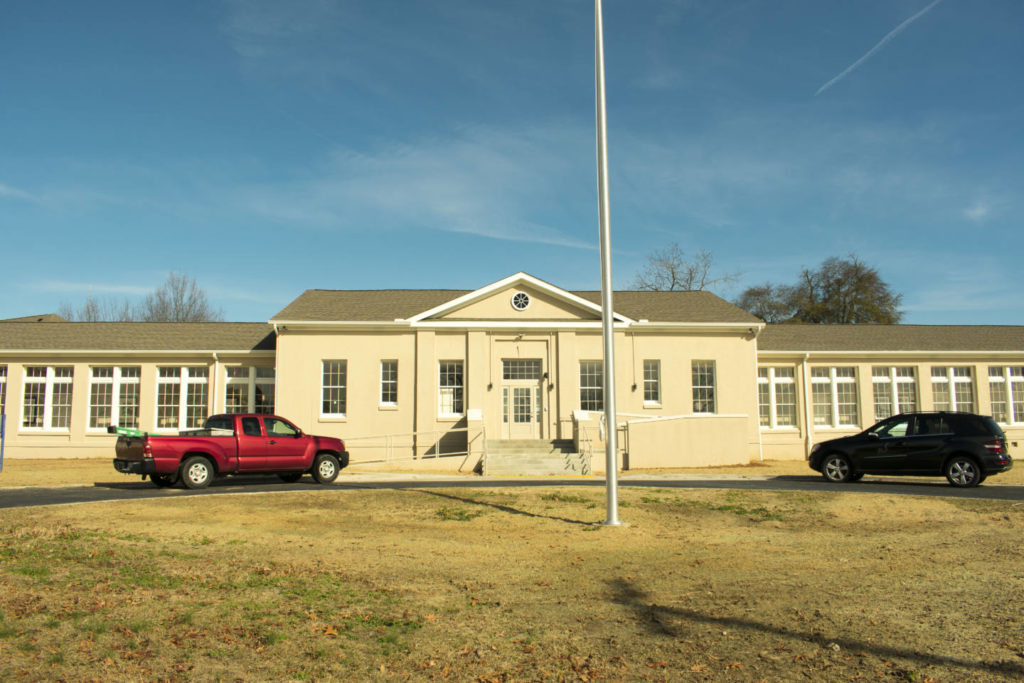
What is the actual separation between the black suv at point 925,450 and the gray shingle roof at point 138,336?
19908mm

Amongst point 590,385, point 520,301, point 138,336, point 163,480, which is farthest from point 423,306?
point 163,480

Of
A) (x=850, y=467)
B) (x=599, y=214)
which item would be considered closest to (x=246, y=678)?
(x=599, y=214)

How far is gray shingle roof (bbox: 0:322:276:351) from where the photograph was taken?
2842 centimetres

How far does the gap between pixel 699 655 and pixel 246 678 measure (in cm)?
328

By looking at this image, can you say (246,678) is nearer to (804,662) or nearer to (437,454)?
(804,662)

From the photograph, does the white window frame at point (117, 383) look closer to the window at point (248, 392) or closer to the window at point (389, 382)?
the window at point (248, 392)

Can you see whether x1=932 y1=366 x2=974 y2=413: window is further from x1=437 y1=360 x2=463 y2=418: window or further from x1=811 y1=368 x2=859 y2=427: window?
x1=437 y1=360 x2=463 y2=418: window

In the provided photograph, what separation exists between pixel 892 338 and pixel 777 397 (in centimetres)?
570

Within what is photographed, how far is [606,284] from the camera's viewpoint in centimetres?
1205

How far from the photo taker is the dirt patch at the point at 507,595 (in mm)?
5555

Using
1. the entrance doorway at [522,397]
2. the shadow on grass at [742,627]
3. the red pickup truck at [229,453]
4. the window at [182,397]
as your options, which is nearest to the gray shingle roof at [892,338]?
the entrance doorway at [522,397]

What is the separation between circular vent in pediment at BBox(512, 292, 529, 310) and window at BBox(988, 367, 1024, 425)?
18794mm

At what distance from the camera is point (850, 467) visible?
18172 millimetres

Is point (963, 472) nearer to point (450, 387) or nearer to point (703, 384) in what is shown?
point (703, 384)
